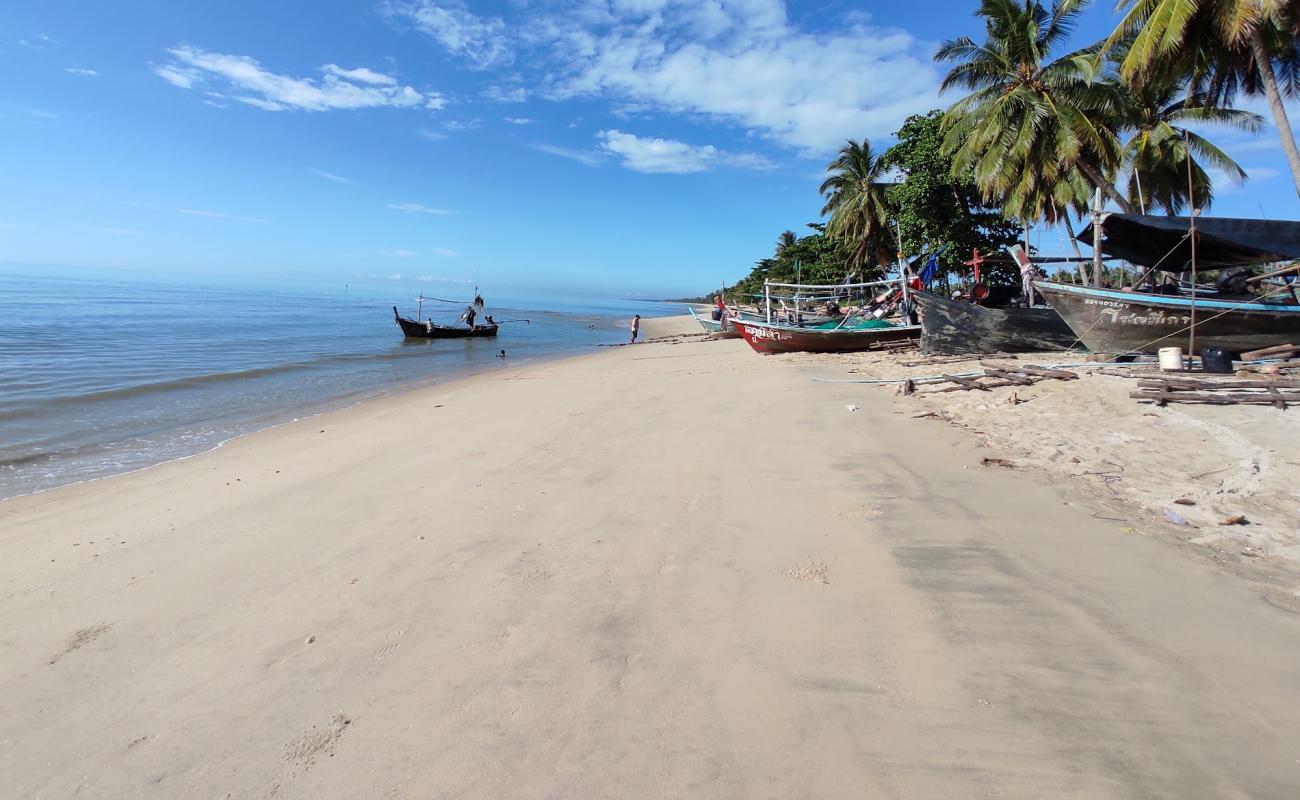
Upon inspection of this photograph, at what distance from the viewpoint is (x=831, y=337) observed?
17.3 metres

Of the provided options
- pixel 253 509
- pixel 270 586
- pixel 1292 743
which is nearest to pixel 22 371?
pixel 253 509

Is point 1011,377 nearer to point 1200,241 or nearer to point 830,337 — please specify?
point 1200,241

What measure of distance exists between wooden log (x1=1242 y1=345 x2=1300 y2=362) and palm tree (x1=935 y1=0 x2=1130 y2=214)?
9.13 meters

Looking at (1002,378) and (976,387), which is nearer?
(976,387)

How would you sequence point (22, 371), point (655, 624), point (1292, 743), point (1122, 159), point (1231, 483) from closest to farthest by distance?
1. point (1292, 743)
2. point (655, 624)
3. point (1231, 483)
4. point (22, 371)
5. point (1122, 159)

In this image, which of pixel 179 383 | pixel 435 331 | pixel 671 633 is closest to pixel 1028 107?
pixel 671 633

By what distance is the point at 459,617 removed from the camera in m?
3.53

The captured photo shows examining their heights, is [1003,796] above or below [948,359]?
below

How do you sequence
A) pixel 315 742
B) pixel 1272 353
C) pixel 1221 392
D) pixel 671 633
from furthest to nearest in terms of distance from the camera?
pixel 1272 353 < pixel 1221 392 < pixel 671 633 < pixel 315 742

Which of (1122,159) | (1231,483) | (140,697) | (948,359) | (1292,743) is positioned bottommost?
(140,697)

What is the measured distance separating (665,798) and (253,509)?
17.2 ft

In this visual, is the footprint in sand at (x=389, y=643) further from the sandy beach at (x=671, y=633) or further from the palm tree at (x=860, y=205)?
the palm tree at (x=860, y=205)

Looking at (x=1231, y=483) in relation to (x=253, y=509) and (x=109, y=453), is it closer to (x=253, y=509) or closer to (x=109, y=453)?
(x=253, y=509)

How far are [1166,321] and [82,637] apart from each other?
50.1ft
